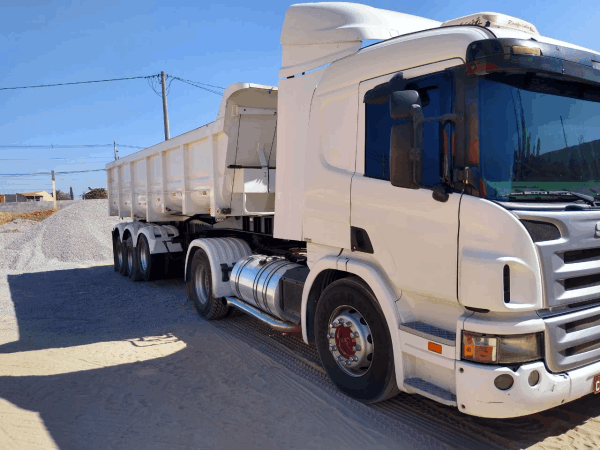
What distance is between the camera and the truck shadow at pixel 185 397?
3.40 metres

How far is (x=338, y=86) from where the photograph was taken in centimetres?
400

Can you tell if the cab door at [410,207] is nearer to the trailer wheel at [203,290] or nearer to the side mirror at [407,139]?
the side mirror at [407,139]

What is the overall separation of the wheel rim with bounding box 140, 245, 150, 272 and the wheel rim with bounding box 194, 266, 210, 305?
2.83m

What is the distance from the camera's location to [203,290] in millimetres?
7023

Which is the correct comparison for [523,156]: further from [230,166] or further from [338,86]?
[230,166]

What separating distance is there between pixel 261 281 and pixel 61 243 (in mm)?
14169

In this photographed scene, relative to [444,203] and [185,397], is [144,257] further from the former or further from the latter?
[444,203]

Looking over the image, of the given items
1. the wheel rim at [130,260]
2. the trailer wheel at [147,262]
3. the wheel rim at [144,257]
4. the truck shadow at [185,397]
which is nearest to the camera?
the truck shadow at [185,397]

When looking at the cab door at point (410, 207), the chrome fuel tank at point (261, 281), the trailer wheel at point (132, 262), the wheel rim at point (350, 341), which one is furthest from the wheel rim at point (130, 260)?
the cab door at point (410, 207)

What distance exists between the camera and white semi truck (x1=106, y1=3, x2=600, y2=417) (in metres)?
A: 2.77

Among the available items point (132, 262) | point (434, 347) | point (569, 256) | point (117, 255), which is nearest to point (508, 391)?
point (434, 347)

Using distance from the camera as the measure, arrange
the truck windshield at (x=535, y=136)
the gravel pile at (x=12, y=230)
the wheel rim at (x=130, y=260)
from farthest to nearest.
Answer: the gravel pile at (x=12, y=230)
the wheel rim at (x=130, y=260)
the truck windshield at (x=535, y=136)

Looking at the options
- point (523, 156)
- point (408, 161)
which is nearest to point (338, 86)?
point (408, 161)

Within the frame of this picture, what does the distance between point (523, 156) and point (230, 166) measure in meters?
4.13
